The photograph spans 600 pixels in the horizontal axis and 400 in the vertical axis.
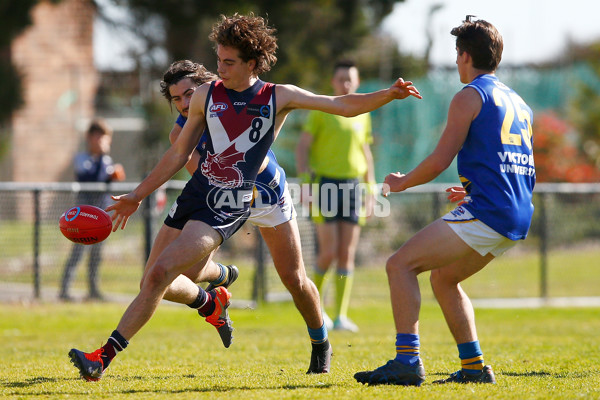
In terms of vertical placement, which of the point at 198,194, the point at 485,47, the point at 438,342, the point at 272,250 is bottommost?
the point at 438,342

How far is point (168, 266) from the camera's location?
4.86 metres

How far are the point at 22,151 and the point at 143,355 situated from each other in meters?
18.2

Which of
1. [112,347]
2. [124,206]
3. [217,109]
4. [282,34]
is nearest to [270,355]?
[112,347]

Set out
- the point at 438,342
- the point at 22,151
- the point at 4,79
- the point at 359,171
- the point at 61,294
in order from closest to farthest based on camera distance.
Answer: the point at 438,342 → the point at 359,171 → the point at 61,294 → the point at 4,79 → the point at 22,151

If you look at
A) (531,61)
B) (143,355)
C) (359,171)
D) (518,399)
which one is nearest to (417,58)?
(531,61)

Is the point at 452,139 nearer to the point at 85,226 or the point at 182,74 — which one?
the point at 182,74

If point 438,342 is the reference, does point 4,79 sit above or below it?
above

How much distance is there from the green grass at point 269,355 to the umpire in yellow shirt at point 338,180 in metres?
0.74

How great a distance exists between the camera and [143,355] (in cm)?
674

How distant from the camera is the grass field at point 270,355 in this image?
4.69 meters

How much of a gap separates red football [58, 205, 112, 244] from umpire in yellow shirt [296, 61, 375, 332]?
13.2 feet

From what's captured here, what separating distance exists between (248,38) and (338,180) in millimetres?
4236

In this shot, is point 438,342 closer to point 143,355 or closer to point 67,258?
point 143,355

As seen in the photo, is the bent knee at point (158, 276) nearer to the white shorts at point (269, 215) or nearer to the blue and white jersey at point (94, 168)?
the white shorts at point (269, 215)
